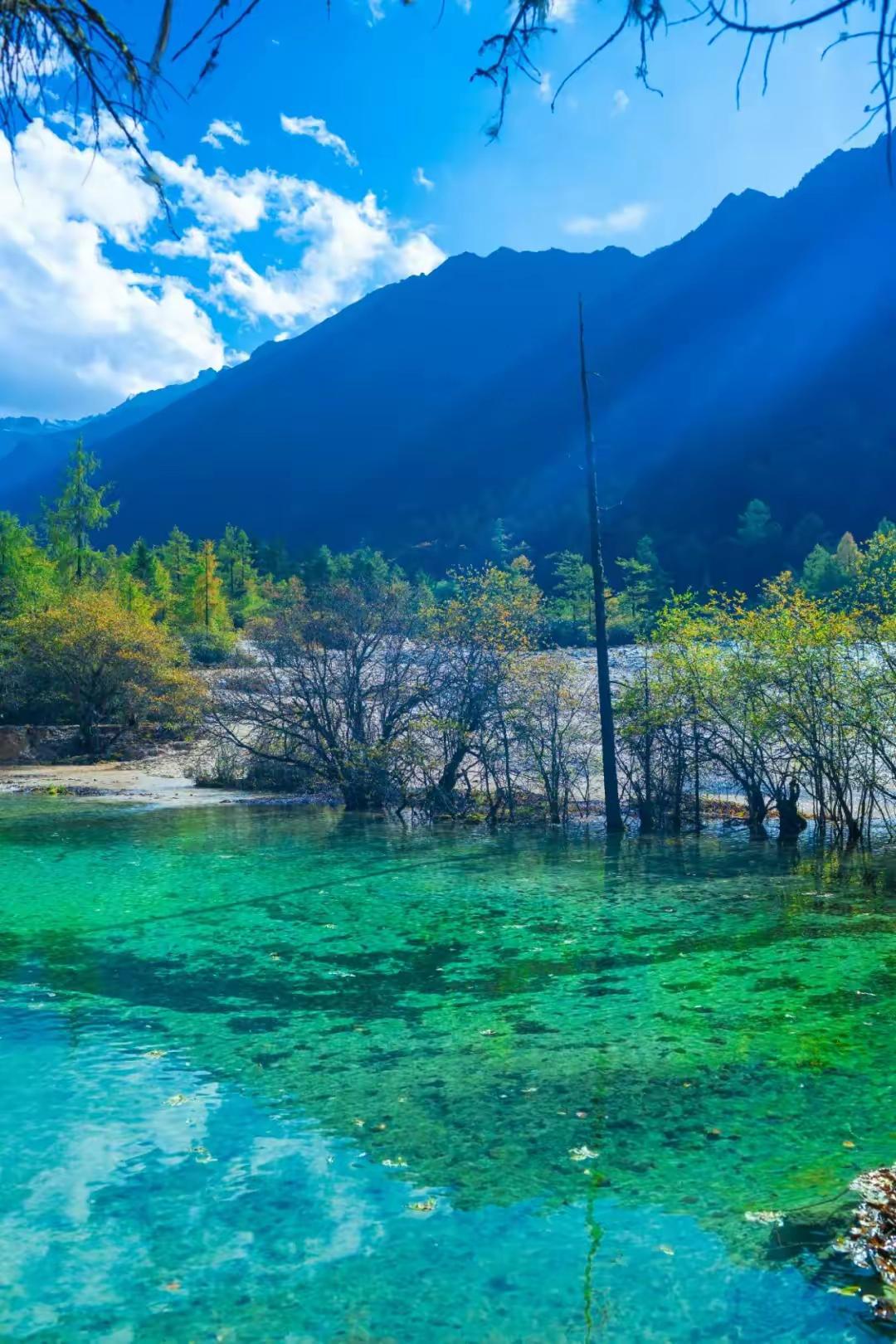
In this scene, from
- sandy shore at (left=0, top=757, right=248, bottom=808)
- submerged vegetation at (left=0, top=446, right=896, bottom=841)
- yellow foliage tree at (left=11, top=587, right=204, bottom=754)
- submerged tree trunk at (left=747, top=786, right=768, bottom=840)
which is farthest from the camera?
yellow foliage tree at (left=11, top=587, right=204, bottom=754)

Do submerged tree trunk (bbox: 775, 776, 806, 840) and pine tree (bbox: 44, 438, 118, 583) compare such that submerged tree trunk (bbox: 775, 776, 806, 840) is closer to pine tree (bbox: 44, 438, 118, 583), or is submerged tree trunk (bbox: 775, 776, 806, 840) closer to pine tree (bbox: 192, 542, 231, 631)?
pine tree (bbox: 44, 438, 118, 583)

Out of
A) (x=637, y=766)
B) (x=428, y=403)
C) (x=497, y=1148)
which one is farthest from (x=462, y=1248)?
(x=428, y=403)

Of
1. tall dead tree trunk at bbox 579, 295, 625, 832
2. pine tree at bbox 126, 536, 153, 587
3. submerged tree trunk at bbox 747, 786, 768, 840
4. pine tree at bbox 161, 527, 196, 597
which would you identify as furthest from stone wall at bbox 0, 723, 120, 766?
pine tree at bbox 161, 527, 196, 597

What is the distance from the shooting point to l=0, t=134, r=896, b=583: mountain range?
108000 mm

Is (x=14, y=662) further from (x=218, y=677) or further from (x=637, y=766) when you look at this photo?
(x=637, y=766)

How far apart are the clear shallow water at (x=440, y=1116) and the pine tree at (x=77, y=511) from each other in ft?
122

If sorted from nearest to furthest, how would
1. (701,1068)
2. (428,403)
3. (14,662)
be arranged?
(701,1068) → (14,662) → (428,403)

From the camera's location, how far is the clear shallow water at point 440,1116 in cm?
375

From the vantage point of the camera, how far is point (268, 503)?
180625 mm

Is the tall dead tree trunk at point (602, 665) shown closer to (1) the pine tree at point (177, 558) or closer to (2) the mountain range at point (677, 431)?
(1) the pine tree at point (177, 558)

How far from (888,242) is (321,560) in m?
122

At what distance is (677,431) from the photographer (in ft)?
453

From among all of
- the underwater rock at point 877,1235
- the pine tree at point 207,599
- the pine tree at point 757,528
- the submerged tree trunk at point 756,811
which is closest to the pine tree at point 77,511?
the pine tree at point 207,599

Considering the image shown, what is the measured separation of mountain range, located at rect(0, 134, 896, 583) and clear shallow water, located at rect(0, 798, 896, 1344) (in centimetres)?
8053
